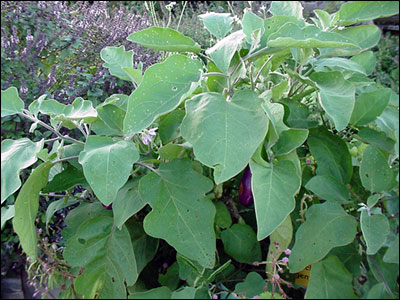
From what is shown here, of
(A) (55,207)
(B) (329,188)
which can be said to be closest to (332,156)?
(B) (329,188)

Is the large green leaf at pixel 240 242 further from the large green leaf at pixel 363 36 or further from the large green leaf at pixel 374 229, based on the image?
the large green leaf at pixel 363 36

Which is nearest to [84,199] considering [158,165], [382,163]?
[158,165]

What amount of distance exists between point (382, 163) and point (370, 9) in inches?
8.6

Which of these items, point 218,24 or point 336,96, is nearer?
point 336,96

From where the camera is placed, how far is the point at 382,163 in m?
0.56

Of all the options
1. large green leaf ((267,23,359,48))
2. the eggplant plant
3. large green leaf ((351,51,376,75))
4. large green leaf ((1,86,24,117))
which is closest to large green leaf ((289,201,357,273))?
the eggplant plant

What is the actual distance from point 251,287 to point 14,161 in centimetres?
38

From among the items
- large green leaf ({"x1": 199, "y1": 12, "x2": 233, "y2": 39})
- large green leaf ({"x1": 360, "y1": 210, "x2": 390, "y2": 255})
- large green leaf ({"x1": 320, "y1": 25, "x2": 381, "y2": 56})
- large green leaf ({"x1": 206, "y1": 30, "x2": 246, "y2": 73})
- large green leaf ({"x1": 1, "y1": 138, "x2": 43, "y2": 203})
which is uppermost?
large green leaf ({"x1": 206, "y1": 30, "x2": 246, "y2": 73})

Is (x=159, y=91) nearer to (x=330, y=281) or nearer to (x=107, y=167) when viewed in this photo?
(x=107, y=167)

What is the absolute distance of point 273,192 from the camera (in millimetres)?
516

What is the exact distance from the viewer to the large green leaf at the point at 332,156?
62 cm

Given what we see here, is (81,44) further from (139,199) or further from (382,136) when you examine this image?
→ (382,136)

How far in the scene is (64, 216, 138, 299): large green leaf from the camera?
618 mm

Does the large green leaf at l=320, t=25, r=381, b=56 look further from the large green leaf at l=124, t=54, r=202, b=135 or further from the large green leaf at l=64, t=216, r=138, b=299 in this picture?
the large green leaf at l=64, t=216, r=138, b=299
